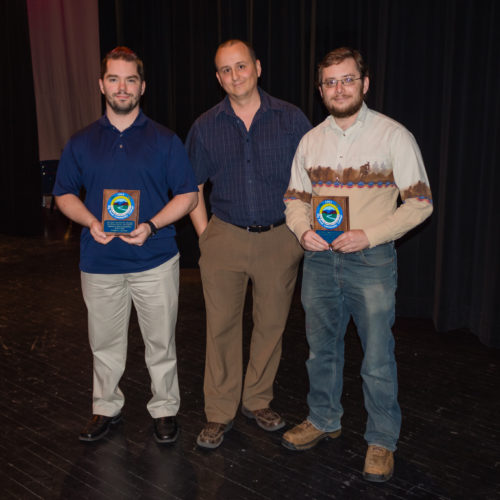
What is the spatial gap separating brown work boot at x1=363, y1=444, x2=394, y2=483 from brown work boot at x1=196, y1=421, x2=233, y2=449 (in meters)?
0.67

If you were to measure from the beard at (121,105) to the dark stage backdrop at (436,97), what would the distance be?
239 centimetres

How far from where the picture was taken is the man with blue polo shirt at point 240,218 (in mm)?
2605

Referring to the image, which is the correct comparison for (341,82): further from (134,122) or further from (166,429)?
(166,429)

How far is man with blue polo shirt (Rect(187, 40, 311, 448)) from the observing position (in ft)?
8.55

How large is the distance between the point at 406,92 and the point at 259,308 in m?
2.32

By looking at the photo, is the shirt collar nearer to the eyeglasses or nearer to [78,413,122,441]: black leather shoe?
Result: the eyeglasses

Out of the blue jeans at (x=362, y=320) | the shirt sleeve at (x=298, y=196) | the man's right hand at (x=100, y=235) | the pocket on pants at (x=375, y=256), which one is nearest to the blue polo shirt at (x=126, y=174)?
the man's right hand at (x=100, y=235)

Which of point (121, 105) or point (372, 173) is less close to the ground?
point (121, 105)

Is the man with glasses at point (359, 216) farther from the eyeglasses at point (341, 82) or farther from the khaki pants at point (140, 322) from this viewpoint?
the khaki pants at point (140, 322)

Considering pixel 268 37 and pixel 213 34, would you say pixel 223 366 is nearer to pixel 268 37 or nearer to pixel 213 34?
pixel 268 37

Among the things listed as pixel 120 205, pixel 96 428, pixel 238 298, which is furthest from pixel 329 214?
pixel 96 428

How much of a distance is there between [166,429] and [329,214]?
1279 millimetres

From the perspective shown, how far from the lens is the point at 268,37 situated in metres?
4.99

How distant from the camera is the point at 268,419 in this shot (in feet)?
9.35
